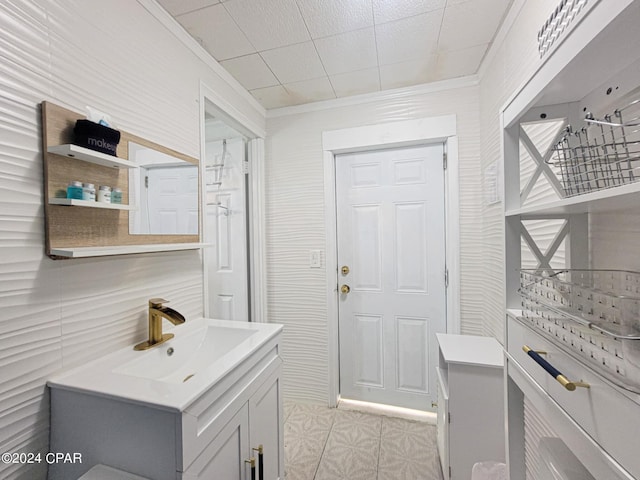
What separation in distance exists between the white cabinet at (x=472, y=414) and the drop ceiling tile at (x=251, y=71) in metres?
1.93

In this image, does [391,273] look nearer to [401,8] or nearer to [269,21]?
[401,8]

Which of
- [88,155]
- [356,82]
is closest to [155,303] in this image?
[88,155]

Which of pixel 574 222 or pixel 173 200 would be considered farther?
pixel 173 200

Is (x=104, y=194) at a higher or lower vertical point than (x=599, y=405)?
higher

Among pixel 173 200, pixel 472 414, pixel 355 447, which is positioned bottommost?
pixel 355 447

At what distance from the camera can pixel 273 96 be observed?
2.00 meters

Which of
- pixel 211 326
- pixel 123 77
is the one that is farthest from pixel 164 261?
pixel 123 77

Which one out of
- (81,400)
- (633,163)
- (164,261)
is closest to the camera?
(633,163)

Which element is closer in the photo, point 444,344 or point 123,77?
point 123,77

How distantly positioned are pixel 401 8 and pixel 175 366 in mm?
1863

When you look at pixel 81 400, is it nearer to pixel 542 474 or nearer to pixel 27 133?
pixel 27 133

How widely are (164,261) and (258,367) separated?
25.3 inches

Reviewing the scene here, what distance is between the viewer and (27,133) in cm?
78

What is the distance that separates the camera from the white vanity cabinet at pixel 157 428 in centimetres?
69
